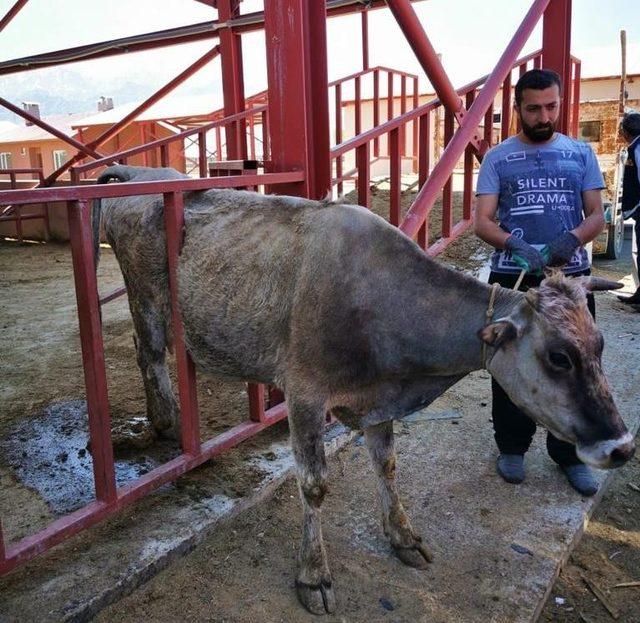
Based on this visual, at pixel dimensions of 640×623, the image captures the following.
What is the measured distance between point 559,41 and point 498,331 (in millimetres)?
3893

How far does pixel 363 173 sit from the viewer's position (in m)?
4.28

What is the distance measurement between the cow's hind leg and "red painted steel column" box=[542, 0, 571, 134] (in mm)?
3529

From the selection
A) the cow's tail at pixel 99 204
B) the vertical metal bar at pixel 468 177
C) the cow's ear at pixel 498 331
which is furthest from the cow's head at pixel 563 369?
the vertical metal bar at pixel 468 177

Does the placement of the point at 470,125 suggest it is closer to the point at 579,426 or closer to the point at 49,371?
the point at 579,426

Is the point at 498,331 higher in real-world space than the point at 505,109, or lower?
lower

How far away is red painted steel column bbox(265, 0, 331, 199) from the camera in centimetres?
335

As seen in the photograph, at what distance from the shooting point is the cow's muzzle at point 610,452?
228 centimetres

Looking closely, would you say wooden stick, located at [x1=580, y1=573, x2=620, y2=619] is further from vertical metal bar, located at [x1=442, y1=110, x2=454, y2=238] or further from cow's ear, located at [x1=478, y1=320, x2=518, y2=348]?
vertical metal bar, located at [x1=442, y1=110, x2=454, y2=238]

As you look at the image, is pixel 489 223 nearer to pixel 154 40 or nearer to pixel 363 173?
pixel 363 173

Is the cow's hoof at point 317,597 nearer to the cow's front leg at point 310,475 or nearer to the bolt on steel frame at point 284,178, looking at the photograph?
the cow's front leg at point 310,475

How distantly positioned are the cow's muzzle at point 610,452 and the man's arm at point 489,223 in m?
1.08

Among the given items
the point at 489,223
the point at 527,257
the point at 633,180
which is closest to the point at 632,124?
the point at 633,180

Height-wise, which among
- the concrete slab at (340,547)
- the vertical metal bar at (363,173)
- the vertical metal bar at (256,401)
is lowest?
the concrete slab at (340,547)

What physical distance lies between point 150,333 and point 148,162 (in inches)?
481
